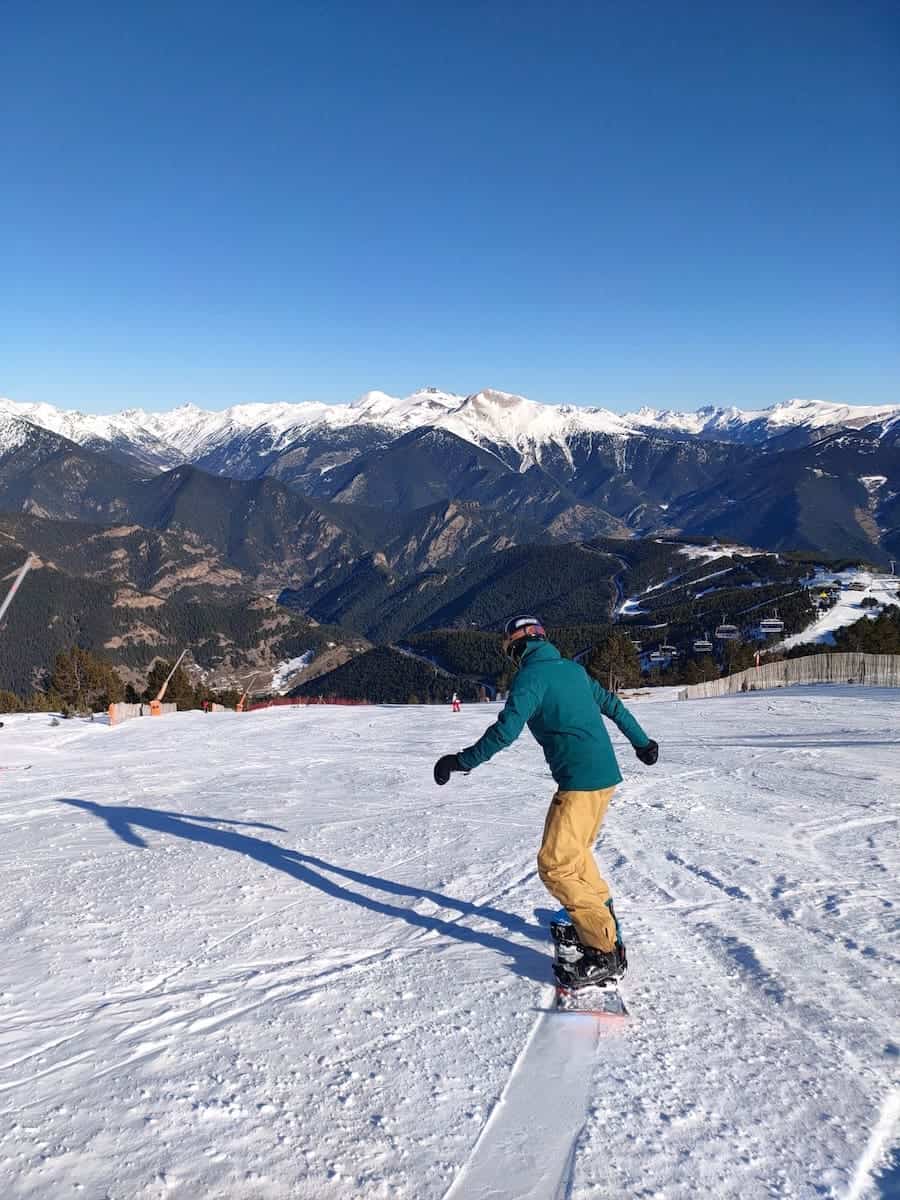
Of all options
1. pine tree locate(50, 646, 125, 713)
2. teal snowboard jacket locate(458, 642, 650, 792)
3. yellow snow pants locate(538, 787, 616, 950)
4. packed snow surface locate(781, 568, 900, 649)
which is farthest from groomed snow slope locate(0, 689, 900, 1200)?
packed snow surface locate(781, 568, 900, 649)

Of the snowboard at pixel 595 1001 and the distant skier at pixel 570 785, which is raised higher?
the distant skier at pixel 570 785

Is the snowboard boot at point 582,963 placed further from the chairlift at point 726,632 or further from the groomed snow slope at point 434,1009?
the chairlift at point 726,632

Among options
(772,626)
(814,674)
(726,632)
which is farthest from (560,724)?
(726,632)

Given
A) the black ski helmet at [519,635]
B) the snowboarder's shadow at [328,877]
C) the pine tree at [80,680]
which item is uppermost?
the black ski helmet at [519,635]

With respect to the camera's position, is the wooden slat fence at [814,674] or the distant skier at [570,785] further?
the wooden slat fence at [814,674]

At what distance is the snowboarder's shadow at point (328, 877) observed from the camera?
653 centimetres

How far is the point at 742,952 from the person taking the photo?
6109mm

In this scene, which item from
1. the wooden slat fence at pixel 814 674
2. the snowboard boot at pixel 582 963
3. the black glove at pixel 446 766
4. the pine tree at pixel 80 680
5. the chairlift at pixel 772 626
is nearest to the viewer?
the snowboard boot at pixel 582 963

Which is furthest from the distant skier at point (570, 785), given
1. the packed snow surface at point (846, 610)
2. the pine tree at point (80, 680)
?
the packed snow surface at point (846, 610)

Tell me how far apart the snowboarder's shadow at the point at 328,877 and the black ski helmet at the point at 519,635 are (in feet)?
7.83

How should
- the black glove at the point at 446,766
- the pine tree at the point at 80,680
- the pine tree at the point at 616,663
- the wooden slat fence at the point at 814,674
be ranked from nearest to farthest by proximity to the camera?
the black glove at the point at 446,766 → the wooden slat fence at the point at 814,674 → the pine tree at the point at 80,680 → the pine tree at the point at 616,663

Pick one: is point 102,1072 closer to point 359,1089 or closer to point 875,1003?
point 359,1089

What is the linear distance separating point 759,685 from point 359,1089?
127 ft

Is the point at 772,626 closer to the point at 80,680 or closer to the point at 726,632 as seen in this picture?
the point at 726,632
